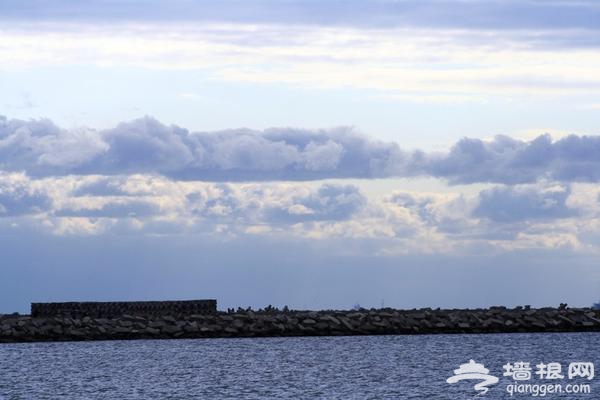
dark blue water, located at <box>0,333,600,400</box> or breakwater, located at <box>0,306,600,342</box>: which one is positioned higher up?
breakwater, located at <box>0,306,600,342</box>

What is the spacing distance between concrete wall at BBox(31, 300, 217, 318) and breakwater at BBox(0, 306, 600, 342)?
0.53 m

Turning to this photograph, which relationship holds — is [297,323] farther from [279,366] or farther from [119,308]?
[279,366]

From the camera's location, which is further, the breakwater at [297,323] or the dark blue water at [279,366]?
the breakwater at [297,323]

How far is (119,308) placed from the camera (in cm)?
7294

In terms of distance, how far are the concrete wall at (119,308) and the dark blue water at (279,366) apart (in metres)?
2.19

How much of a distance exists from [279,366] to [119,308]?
17.0 meters

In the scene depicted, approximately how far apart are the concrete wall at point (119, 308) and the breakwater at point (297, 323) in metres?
0.53

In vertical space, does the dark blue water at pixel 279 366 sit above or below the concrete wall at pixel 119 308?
below

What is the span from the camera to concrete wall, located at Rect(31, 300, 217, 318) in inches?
2817

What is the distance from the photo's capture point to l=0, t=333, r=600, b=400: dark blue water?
50.1 meters

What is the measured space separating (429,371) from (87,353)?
17.2m

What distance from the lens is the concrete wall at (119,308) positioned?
71.6 m

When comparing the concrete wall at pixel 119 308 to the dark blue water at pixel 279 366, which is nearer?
the dark blue water at pixel 279 366

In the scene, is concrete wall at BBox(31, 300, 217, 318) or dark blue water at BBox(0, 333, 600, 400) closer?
dark blue water at BBox(0, 333, 600, 400)
